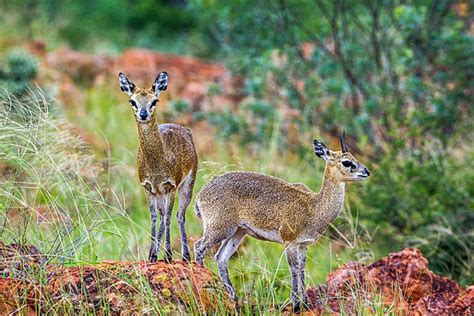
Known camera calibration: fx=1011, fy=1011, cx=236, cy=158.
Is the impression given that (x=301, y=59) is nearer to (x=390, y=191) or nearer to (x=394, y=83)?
(x=394, y=83)

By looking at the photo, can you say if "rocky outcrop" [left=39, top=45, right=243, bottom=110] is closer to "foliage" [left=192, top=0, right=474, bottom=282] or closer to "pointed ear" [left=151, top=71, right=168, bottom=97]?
"foliage" [left=192, top=0, right=474, bottom=282]

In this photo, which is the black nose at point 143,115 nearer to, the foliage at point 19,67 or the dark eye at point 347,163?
the dark eye at point 347,163

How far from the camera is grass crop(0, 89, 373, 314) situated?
743 cm

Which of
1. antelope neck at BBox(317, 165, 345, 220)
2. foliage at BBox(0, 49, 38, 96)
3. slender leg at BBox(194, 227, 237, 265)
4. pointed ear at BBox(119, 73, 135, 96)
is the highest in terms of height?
pointed ear at BBox(119, 73, 135, 96)

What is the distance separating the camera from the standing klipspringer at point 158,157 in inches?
266

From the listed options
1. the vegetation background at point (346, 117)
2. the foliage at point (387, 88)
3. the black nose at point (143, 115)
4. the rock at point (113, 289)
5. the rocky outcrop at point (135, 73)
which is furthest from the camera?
the rocky outcrop at point (135, 73)

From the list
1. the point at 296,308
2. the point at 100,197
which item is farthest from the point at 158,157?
the point at 100,197

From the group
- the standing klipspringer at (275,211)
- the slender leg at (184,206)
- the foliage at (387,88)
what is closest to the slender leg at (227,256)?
the standing klipspringer at (275,211)

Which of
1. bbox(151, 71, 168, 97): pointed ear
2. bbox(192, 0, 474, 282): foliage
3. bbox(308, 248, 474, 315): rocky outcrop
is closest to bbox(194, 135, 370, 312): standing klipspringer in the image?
bbox(308, 248, 474, 315): rocky outcrop

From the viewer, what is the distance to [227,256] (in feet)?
24.1

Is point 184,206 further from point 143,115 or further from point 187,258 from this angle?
point 143,115

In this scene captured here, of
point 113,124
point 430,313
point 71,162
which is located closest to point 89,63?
point 113,124

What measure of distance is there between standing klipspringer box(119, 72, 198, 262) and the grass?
0.87 feet

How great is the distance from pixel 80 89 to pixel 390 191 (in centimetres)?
938
